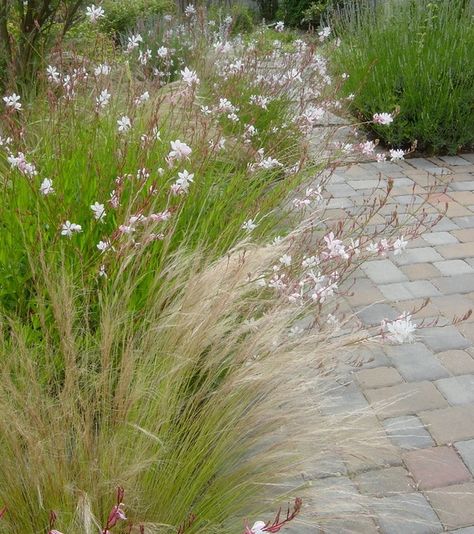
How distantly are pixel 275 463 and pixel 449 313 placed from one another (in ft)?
6.81

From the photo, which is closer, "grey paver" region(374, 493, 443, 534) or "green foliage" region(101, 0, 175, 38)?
"grey paver" region(374, 493, 443, 534)

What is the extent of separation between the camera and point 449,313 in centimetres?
381

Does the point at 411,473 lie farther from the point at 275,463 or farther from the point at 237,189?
the point at 237,189

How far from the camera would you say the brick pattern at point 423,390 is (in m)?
2.46

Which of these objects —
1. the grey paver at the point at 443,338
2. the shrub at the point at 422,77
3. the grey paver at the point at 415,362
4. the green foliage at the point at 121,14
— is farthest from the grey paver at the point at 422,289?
the green foliage at the point at 121,14

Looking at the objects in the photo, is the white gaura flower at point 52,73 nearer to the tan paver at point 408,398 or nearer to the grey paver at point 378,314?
the grey paver at point 378,314

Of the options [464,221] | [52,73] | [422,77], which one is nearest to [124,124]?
[52,73]

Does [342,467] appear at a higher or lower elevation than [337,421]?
lower

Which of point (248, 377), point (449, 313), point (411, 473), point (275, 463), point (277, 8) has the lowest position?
point (277, 8)

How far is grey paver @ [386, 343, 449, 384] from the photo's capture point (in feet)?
10.7

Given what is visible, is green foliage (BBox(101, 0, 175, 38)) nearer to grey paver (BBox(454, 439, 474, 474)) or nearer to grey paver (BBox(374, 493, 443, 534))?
grey paver (BBox(454, 439, 474, 474))

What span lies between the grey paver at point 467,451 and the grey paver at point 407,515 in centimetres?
29

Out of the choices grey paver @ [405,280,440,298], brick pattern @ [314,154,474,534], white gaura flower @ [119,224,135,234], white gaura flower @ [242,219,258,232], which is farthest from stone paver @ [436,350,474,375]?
white gaura flower @ [119,224,135,234]

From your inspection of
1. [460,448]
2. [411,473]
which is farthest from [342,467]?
[460,448]
